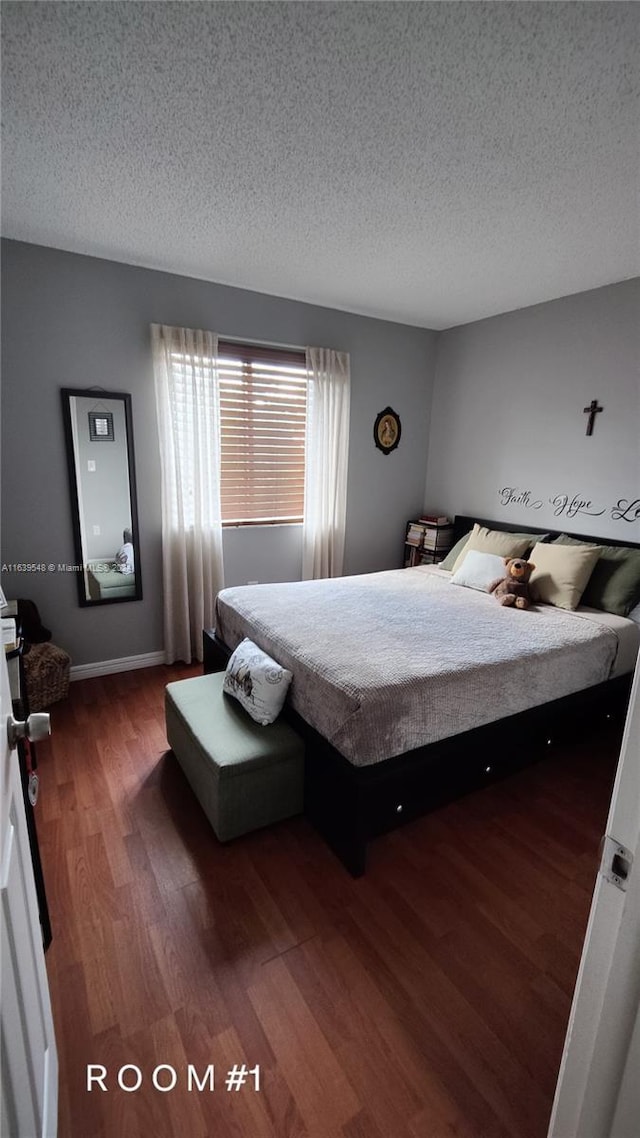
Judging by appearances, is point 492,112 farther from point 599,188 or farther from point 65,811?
point 65,811

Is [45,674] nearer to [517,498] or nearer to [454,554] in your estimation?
[454,554]

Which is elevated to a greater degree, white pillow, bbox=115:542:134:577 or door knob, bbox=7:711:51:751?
door knob, bbox=7:711:51:751

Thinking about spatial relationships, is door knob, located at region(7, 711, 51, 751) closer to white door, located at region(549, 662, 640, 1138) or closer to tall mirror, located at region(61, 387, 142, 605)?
white door, located at region(549, 662, 640, 1138)

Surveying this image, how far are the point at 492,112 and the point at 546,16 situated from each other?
33 centimetres

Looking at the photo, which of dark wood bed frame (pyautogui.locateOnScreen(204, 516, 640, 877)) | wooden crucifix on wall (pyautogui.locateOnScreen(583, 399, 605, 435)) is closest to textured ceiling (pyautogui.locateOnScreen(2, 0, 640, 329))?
wooden crucifix on wall (pyautogui.locateOnScreen(583, 399, 605, 435))

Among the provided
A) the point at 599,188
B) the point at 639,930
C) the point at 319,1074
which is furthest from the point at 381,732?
the point at 599,188

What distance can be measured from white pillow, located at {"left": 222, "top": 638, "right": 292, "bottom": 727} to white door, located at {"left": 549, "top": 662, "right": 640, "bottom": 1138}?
134 cm

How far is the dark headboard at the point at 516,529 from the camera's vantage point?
2981 mm

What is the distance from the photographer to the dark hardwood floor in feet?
3.72

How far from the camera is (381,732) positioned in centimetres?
169

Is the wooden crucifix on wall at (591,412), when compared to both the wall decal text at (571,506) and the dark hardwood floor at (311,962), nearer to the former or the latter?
the wall decal text at (571,506)

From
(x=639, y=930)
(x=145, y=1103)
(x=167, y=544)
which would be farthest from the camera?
(x=167, y=544)

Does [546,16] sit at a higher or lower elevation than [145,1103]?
higher

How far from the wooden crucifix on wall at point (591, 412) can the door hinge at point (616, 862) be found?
9.77ft
